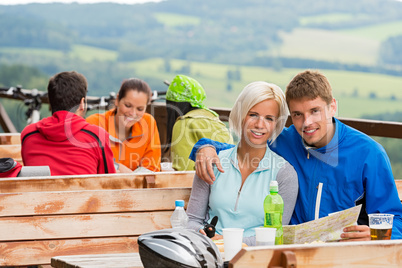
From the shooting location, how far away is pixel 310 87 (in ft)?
8.22

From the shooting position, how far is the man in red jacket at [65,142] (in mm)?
3430

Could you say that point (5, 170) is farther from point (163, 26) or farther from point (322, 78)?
point (163, 26)

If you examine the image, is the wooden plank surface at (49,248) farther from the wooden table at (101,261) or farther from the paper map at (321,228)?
the paper map at (321,228)

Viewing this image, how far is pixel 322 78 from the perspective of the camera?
8.36ft

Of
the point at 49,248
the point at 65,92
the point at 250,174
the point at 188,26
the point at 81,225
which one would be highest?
the point at 188,26

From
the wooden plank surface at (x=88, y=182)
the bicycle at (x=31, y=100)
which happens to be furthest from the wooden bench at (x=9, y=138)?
the wooden plank surface at (x=88, y=182)

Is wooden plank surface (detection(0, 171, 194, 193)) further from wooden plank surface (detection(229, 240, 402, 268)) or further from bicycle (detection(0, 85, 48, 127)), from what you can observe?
bicycle (detection(0, 85, 48, 127))

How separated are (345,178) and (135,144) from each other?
2251 millimetres

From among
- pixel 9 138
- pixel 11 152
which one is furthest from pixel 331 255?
pixel 9 138

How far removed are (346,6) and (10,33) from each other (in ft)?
82.5

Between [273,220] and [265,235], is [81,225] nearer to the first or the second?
[273,220]

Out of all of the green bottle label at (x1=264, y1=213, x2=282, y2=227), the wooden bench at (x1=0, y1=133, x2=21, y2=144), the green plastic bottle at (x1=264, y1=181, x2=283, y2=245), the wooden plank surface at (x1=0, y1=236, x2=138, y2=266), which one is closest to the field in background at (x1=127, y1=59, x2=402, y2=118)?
the wooden bench at (x1=0, y1=133, x2=21, y2=144)

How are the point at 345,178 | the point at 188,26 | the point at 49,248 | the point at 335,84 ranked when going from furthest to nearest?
the point at 188,26 → the point at 335,84 → the point at 49,248 → the point at 345,178

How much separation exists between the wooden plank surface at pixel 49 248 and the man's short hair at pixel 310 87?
3.68ft
